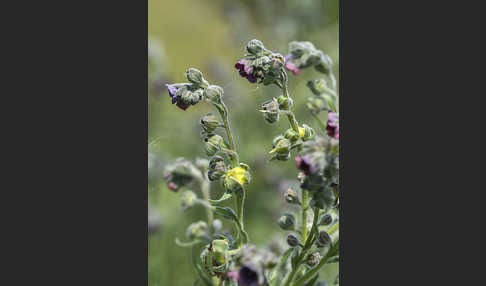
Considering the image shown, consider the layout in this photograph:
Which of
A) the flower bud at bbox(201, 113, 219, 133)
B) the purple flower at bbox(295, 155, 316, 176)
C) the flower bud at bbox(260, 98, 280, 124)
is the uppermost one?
the flower bud at bbox(260, 98, 280, 124)

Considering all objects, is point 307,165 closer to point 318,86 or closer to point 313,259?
point 313,259

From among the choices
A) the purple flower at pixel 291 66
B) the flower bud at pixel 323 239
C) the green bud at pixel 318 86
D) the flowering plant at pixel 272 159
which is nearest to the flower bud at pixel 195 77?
the flowering plant at pixel 272 159

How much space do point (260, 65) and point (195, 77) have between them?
7.7 inches

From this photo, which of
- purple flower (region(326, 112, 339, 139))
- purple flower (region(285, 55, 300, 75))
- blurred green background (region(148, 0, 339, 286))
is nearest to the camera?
purple flower (region(326, 112, 339, 139))

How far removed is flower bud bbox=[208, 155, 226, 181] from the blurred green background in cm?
26

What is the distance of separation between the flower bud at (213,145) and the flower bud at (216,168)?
24 millimetres

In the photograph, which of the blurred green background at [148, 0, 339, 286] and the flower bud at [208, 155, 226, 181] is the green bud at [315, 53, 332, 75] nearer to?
the blurred green background at [148, 0, 339, 286]

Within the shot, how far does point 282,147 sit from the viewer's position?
1445 mm

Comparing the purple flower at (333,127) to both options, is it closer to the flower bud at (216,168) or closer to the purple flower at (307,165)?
the purple flower at (307,165)

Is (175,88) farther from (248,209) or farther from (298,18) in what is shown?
(298,18)

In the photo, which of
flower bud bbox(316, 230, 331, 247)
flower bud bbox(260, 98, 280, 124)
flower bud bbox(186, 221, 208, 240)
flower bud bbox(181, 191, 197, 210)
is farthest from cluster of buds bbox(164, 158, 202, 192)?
flower bud bbox(316, 230, 331, 247)

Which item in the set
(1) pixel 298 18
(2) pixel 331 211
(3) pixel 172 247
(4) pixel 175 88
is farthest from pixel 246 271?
(1) pixel 298 18

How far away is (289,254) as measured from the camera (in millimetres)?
1547

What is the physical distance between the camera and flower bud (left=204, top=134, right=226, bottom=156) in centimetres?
150
